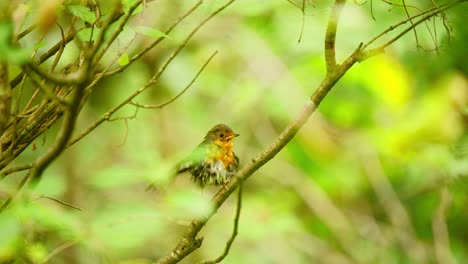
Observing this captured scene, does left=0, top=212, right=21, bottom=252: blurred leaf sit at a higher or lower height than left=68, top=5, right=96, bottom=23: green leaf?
lower

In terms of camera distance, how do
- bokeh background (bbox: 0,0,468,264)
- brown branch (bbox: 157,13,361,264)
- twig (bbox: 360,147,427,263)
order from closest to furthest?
1. brown branch (bbox: 157,13,361,264)
2. bokeh background (bbox: 0,0,468,264)
3. twig (bbox: 360,147,427,263)

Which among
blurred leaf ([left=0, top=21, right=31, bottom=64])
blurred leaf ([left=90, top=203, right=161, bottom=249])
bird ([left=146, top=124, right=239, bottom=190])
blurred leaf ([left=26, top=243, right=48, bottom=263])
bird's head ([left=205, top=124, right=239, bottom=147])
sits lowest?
blurred leaf ([left=26, top=243, right=48, bottom=263])

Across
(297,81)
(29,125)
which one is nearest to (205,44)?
(297,81)

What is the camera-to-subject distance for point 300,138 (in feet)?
17.7

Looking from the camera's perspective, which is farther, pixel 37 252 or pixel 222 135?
pixel 222 135

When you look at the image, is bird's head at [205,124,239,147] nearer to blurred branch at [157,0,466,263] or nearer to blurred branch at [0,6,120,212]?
blurred branch at [157,0,466,263]

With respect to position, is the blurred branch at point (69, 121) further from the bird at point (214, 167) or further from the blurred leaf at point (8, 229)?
the bird at point (214, 167)

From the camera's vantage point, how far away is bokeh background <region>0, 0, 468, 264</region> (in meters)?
4.46

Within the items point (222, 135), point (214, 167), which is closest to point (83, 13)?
point (214, 167)

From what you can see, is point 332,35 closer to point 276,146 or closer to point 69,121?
point 276,146

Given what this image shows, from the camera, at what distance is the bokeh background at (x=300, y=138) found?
4.46m

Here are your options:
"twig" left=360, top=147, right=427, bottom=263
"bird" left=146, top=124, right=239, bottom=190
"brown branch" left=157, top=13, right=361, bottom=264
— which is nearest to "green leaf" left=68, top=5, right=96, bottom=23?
"brown branch" left=157, top=13, right=361, bottom=264

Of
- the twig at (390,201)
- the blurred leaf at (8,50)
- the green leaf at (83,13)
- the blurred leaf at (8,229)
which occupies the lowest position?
the twig at (390,201)

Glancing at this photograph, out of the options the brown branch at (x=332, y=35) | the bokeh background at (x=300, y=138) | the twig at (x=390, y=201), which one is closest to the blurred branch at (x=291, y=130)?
the brown branch at (x=332, y=35)
